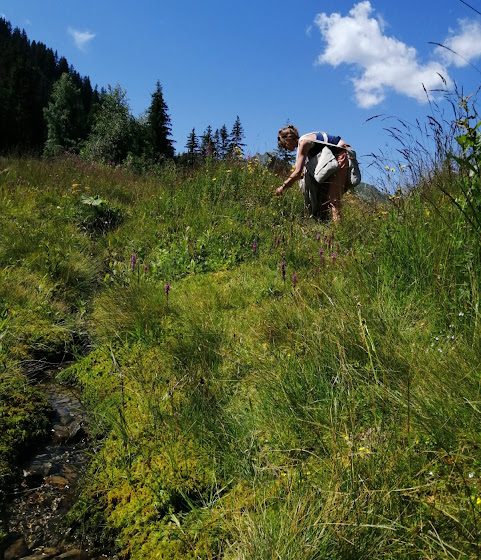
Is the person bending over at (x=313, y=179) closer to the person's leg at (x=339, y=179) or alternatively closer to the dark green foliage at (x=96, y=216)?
the person's leg at (x=339, y=179)

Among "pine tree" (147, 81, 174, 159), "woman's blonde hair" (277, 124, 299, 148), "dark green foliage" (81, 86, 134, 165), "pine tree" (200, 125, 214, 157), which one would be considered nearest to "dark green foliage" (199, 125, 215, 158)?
"pine tree" (200, 125, 214, 157)

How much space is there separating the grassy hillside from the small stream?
106 mm

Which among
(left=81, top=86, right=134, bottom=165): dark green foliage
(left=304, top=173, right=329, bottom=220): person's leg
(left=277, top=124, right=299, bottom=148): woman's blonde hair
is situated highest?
(left=81, top=86, right=134, bottom=165): dark green foliage

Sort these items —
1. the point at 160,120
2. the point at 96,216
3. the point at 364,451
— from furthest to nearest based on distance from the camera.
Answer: the point at 160,120 → the point at 96,216 → the point at 364,451

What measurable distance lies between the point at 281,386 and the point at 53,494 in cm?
124

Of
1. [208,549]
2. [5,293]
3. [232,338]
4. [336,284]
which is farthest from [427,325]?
[5,293]

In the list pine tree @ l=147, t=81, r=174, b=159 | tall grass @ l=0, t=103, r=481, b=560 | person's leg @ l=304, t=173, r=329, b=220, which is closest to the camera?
tall grass @ l=0, t=103, r=481, b=560

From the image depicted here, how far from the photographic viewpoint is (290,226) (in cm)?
542

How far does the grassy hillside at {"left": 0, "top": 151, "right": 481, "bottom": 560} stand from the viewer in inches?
63.4

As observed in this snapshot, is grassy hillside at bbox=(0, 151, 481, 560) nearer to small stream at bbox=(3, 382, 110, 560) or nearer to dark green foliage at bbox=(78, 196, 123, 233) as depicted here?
small stream at bbox=(3, 382, 110, 560)

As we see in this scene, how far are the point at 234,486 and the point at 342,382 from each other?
66 centimetres

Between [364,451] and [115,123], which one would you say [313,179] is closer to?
[364,451]

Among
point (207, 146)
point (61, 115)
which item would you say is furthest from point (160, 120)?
point (207, 146)

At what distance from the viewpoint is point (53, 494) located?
2318mm
